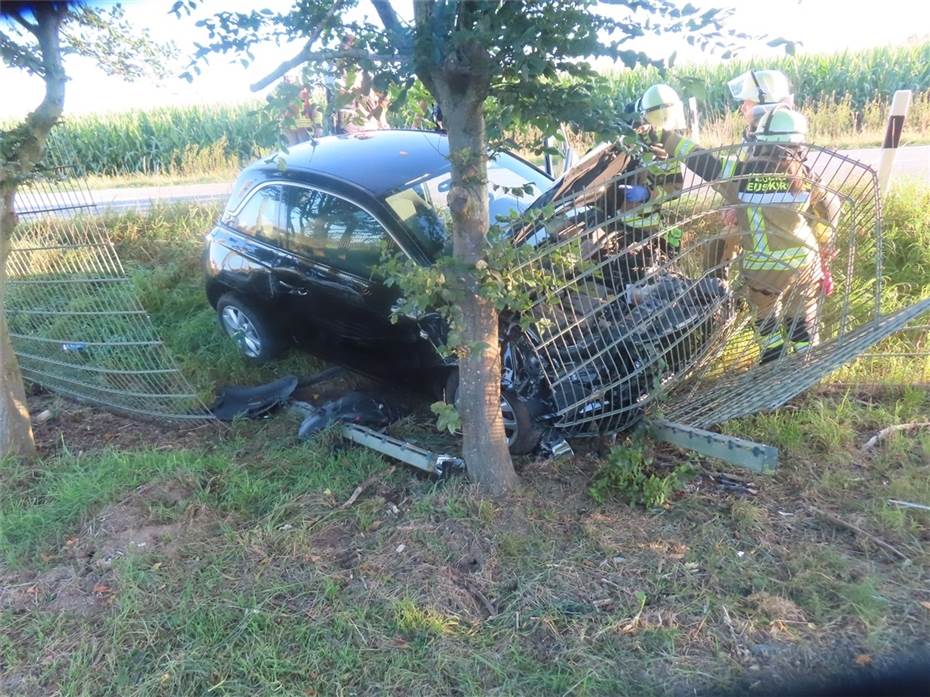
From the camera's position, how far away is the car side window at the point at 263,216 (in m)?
4.98

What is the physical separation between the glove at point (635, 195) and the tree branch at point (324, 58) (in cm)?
172

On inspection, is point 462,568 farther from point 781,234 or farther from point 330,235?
point 781,234

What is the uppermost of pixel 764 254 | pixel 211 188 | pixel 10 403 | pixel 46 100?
pixel 46 100

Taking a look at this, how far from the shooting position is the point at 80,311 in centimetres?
460

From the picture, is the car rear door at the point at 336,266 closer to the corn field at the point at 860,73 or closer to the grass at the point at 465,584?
the grass at the point at 465,584

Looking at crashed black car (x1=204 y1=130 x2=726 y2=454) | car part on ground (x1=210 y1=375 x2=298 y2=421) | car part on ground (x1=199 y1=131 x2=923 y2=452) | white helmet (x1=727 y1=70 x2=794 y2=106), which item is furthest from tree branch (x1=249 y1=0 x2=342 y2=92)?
white helmet (x1=727 y1=70 x2=794 y2=106)

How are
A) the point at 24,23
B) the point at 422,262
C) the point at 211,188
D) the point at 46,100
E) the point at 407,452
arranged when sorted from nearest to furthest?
the point at 24,23
the point at 46,100
the point at 407,452
the point at 422,262
the point at 211,188

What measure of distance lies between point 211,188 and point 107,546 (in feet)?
29.7

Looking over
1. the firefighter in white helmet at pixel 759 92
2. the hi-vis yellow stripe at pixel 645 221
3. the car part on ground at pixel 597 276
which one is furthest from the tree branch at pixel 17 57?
the firefighter in white helmet at pixel 759 92

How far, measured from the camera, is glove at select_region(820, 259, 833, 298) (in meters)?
4.30

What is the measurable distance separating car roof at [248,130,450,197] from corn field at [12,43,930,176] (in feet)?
9.40

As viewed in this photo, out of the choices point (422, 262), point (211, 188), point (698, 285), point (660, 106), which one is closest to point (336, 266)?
point (422, 262)

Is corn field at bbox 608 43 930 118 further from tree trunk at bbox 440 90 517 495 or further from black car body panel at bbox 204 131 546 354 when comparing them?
tree trunk at bbox 440 90 517 495

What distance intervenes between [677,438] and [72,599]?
2.91 meters
